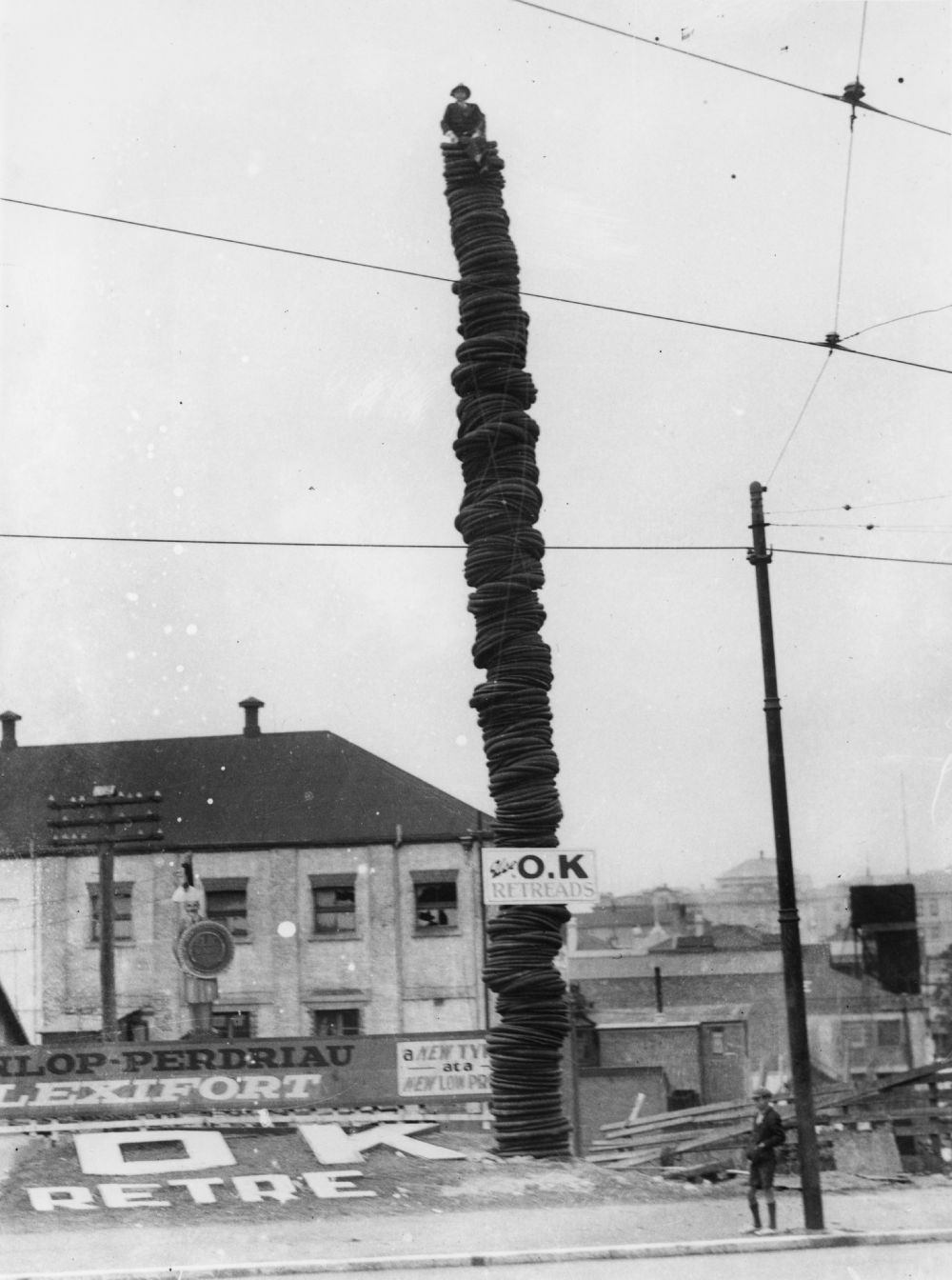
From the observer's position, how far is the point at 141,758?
1494 inches

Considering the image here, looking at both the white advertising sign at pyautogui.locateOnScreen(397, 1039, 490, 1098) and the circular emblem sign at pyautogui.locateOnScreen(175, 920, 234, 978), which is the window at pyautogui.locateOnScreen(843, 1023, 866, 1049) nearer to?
the circular emblem sign at pyautogui.locateOnScreen(175, 920, 234, 978)

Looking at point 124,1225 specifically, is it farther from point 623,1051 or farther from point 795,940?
point 623,1051

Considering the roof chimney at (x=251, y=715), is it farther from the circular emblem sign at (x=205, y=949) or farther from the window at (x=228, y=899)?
the circular emblem sign at (x=205, y=949)

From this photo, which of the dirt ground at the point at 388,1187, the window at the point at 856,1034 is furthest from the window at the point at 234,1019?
the window at the point at 856,1034

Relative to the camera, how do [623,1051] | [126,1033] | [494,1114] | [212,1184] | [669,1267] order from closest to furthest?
[669,1267], [212,1184], [494,1114], [126,1033], [623,1051]

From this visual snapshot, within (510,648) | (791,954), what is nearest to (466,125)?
(510,648)

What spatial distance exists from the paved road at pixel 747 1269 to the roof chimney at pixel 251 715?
27.6 meters

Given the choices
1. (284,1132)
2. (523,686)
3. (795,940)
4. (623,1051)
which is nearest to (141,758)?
(623,1051)

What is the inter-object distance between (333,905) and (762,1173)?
2400 cm

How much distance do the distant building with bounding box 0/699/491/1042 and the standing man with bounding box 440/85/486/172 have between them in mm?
21319

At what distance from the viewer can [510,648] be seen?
15.2 metres

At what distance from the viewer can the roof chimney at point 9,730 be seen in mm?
38062

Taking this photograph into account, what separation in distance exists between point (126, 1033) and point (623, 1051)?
12.5 meters

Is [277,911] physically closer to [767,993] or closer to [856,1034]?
[767,993]
